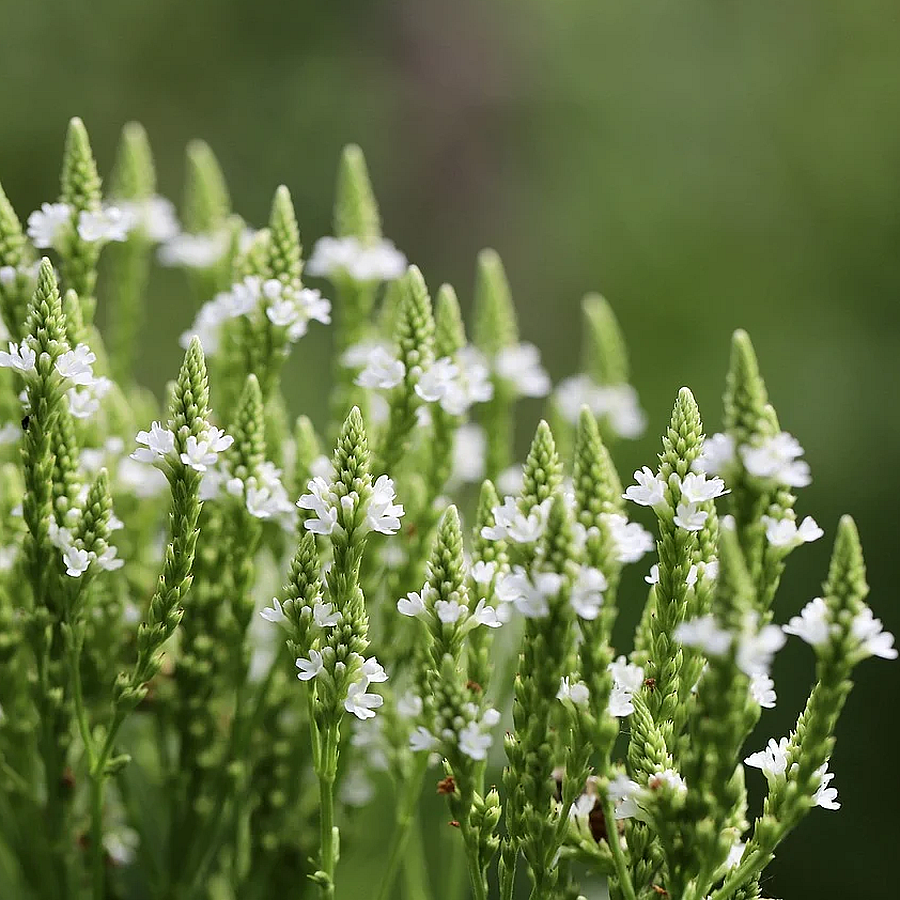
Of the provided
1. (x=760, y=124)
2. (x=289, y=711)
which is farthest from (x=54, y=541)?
(x=760, y=124)

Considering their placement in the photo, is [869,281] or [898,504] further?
[869,281]

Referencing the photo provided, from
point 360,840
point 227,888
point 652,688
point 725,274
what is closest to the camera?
point 652,688

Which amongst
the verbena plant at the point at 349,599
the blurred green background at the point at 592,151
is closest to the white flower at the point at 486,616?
the verbena plant at the point at 349,599

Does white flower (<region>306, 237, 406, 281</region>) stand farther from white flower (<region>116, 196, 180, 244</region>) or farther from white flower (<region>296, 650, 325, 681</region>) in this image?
white flower (<region>296, 650, 325, 681</region>)

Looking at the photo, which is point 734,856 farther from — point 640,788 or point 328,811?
point 328,811

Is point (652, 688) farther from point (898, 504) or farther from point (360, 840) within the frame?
point (898, 504)
